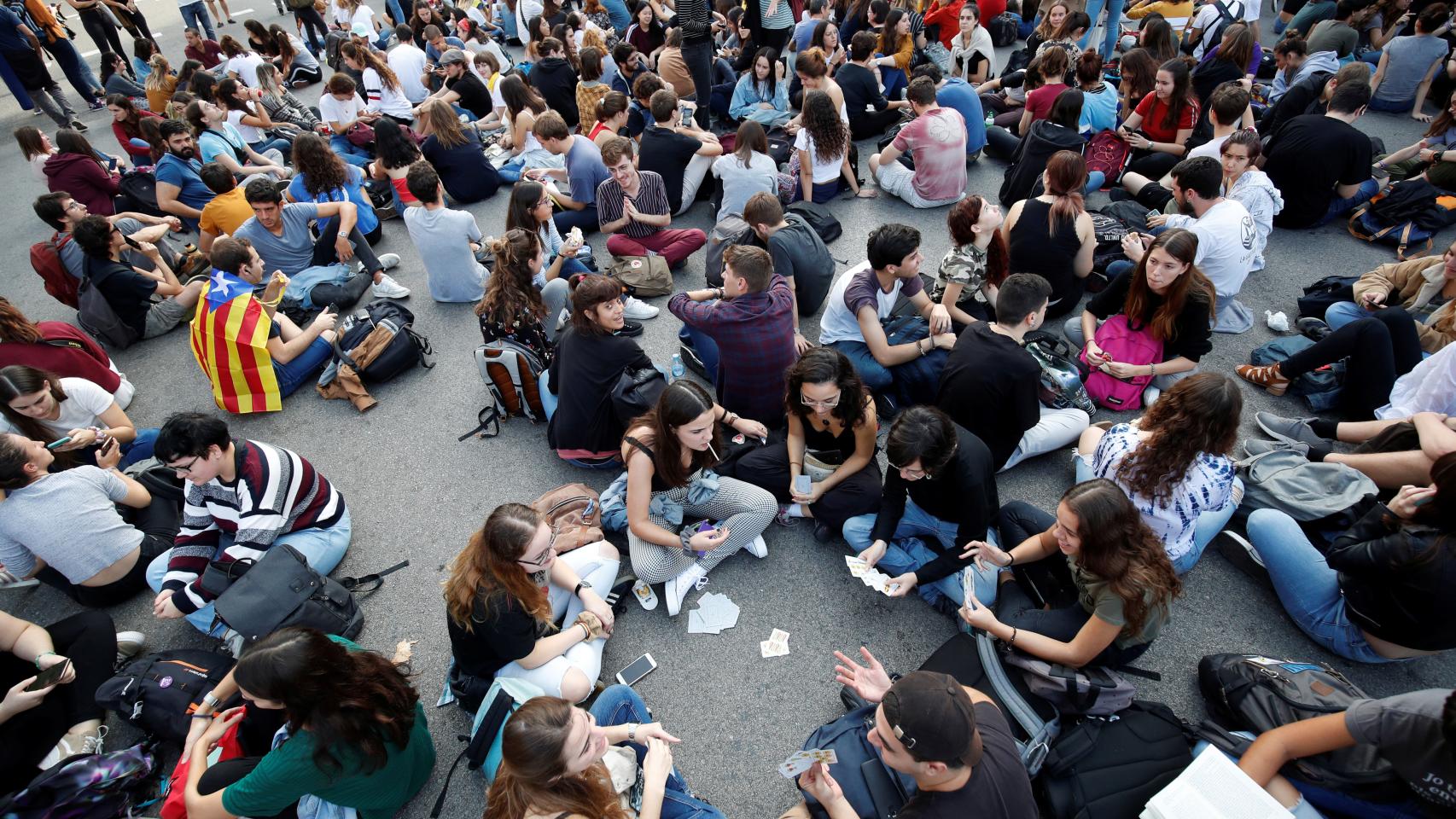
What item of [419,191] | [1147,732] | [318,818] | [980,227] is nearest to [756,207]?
[980,227]

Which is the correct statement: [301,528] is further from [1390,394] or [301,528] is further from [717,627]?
[1390,394]

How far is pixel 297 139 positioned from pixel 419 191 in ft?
5.35

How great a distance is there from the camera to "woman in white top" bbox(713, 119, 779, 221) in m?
6.66

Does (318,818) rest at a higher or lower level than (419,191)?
lower

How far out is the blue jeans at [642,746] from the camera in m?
2.92

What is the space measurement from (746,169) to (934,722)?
550 cm

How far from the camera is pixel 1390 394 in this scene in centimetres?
453

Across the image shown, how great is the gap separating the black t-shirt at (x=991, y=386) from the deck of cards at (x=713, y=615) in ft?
5.71

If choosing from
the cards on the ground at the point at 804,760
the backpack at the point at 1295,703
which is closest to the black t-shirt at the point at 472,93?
the cards on the ground at the point at 804,760

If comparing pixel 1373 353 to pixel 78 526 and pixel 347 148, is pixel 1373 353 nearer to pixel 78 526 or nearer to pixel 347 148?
pixel 78 526

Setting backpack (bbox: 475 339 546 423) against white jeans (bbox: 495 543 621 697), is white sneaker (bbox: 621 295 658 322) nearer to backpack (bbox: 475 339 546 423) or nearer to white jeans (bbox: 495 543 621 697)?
backpack (bbox: 475 339 546 423)

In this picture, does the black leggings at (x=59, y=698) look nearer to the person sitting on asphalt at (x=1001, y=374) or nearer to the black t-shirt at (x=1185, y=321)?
the person sitting on asphalt at (x=1001, y=374)

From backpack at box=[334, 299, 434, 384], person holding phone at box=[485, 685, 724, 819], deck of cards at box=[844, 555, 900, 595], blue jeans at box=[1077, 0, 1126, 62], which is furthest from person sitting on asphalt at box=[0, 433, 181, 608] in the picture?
blue jeans at box=[1077, 0, 1126, 62]

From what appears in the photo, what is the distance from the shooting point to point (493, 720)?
10.3 ft
